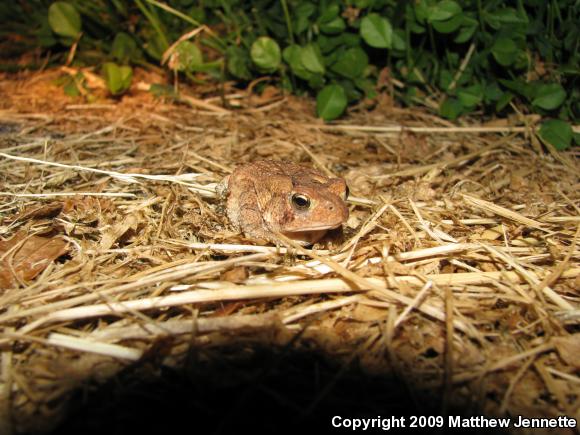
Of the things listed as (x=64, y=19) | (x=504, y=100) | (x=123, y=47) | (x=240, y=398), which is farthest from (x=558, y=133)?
(x=64, y=19)

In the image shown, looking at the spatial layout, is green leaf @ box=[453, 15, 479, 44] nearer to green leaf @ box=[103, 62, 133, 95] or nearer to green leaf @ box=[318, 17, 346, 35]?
green leaf @ box=[318, 17, 346, 35]

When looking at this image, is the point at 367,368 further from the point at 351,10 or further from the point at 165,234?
the point at 351,10

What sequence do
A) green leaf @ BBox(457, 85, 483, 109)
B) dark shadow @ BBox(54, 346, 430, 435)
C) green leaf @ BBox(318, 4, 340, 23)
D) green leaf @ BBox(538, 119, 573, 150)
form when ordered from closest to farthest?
dark shadow @ BBox(54, 346, 430, 435), green leaf @ BBox(538, 119, 573, 150), green leaf @ BBox(318, 4, 340, 23), green leaf @ BBox(457, 85, 483, 109)

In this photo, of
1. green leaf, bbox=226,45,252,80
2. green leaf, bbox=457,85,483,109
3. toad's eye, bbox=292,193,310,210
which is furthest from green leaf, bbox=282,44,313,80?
toad's eye, bbox=292,193,310,210

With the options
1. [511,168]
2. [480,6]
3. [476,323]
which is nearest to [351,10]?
[480,6]

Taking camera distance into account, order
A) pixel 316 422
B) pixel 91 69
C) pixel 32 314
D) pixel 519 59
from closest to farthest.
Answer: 1. pixel 316 422
2. pixel 32 314
3. pixel 519 59
4. pixel 91 69
